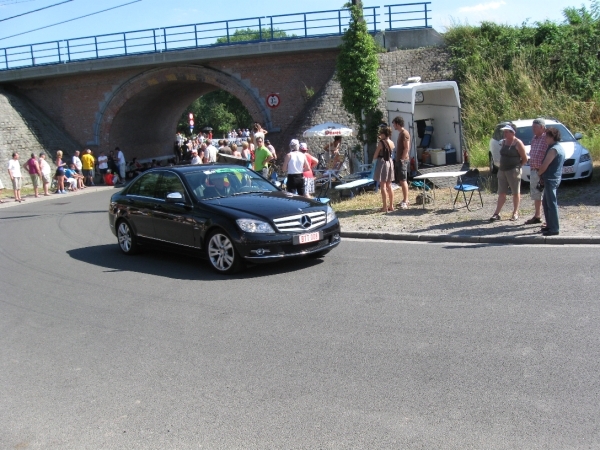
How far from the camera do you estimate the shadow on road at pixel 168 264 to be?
9.83 m

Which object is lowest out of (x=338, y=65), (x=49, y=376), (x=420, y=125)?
(x=49, y=376)

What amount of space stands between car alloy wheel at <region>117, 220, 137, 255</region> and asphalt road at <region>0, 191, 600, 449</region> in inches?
57.6

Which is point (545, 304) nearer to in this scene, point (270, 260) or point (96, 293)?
point (270, 260)

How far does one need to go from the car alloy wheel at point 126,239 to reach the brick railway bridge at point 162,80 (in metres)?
→ 20.4

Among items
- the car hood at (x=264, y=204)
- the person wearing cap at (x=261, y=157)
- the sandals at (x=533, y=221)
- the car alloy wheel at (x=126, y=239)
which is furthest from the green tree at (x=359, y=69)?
the car hood at (x=264, y=204)

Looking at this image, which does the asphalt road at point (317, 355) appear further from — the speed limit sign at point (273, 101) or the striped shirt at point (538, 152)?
the speed limit sign at point (273, 101)

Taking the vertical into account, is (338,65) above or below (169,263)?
above

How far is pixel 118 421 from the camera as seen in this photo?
4.95 meters

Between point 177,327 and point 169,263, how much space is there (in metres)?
3.93

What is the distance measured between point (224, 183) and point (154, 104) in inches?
1198

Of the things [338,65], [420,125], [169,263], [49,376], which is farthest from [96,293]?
[338,65]

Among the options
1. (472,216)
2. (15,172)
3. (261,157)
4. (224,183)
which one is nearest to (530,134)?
(472,216)

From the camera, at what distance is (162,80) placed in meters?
34.4

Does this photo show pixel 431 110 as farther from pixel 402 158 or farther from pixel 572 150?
pixel 402 158
